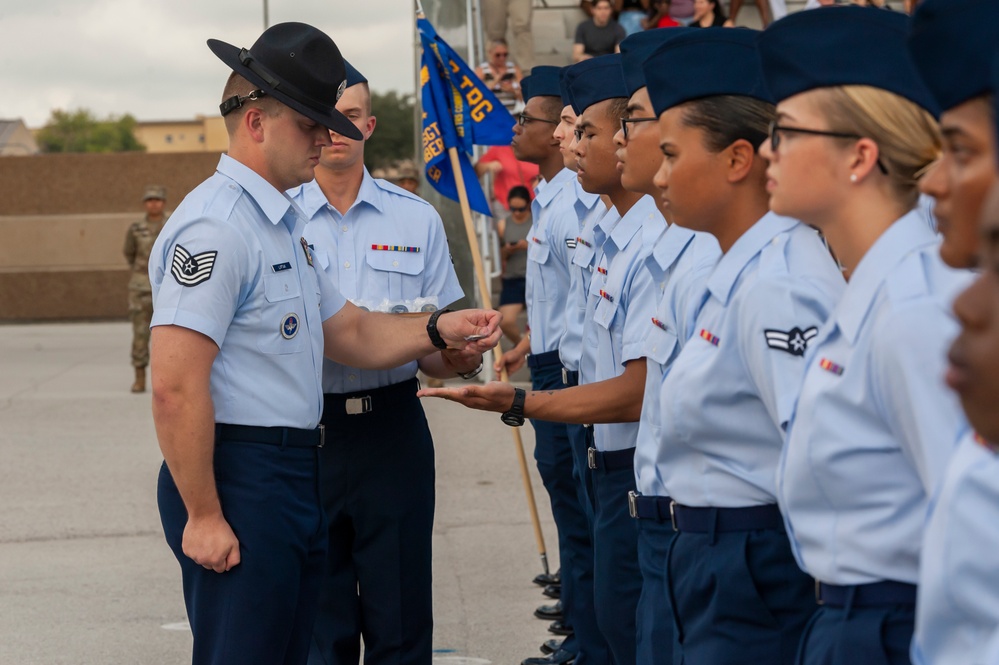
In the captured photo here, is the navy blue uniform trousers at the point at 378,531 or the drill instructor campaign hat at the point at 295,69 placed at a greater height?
the drill instructor campaign hat at the point at 295,69

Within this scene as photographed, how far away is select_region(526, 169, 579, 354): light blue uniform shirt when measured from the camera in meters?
5.74

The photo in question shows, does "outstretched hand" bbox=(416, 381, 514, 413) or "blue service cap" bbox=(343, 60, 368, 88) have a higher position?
"blue service cap" bbox=(343, 60, 368, 88)

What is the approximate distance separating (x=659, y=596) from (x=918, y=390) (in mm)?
1374

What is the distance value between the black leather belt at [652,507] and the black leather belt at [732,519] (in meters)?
0.29

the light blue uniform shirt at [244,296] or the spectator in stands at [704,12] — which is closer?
the light blue uniform shirt at [244,296]

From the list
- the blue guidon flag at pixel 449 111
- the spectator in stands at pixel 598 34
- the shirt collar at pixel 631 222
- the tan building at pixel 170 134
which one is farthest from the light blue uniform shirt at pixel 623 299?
the tan building at pixel 170 134

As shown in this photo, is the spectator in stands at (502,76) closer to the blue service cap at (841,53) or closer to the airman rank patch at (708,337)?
the airman rank patch at (708,337)

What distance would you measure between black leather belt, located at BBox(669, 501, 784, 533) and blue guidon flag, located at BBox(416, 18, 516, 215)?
4253 millimetres

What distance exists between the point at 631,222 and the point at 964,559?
107 inches

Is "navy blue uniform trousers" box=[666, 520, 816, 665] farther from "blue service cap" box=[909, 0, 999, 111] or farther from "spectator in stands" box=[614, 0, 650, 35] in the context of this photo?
"spectator in stands" box=[614, 0, 650, 35]

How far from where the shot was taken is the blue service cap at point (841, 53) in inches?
83.7

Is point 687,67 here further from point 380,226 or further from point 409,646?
point 409,646

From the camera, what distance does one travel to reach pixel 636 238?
3.93 metres

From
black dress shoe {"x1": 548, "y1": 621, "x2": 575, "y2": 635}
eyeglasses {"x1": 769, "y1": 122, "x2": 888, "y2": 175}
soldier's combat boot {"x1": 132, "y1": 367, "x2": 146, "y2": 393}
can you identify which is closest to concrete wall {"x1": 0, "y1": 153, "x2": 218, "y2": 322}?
soldier's combat boot {"x1": 132, "y1": 367, "x2": 146, "y2": 393}
